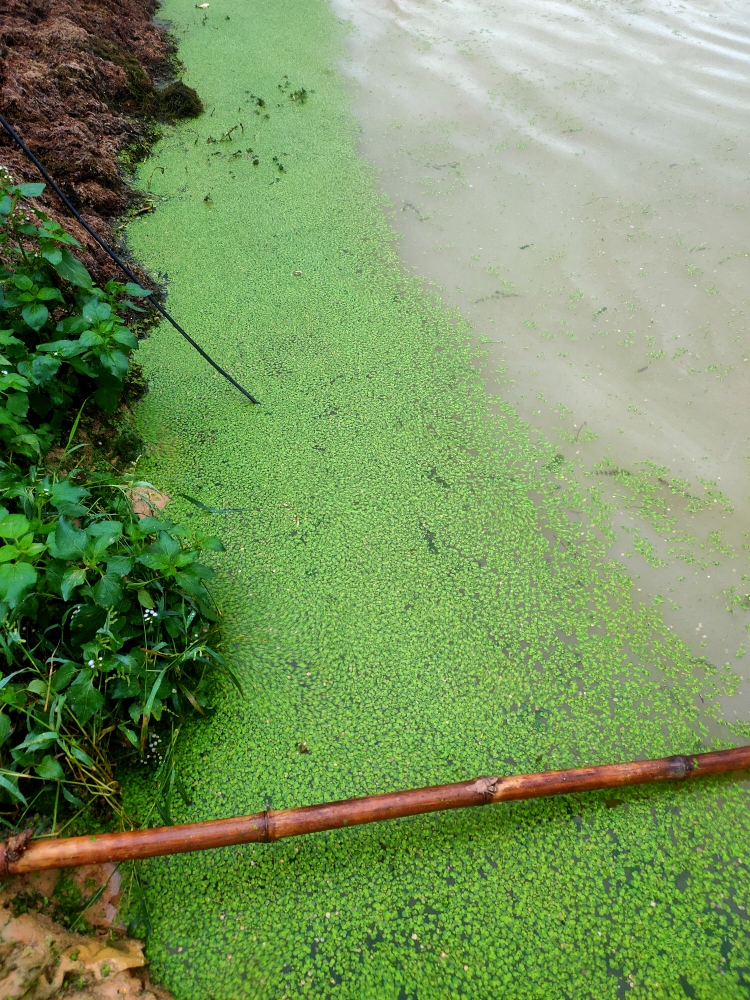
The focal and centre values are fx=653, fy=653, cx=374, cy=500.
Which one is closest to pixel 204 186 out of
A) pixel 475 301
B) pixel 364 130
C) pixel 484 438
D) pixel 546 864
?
pixel 364 130

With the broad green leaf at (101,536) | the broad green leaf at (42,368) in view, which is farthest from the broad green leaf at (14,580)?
the broad green leaf at (42,368)

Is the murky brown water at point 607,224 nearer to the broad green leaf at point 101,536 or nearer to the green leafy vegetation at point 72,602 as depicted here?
the green leafy vegetation at point 72,602

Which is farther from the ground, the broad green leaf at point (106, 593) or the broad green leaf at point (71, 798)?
the broad green leaf at point (106, 593)

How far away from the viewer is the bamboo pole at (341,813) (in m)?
1.22

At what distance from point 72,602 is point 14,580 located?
248 mm

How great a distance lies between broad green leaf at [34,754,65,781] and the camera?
127cm

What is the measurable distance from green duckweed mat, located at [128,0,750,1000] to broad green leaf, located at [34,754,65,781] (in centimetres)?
19

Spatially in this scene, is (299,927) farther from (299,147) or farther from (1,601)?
(299,147)

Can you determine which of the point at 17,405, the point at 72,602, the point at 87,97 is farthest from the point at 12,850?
the point at 87,97

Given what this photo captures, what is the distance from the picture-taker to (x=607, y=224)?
2756 millimetres

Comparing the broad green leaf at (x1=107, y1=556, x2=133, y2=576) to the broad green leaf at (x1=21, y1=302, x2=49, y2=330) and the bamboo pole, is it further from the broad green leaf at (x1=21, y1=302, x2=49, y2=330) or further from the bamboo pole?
the broad green leaf at (x1=21, y1=302, x2=49, y2=330)

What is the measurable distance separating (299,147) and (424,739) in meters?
2.85

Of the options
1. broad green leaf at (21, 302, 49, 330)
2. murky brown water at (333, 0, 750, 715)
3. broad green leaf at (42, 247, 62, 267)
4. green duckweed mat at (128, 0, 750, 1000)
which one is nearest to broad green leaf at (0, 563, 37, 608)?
green duckweed mat at (128, 0, 750, 1000)

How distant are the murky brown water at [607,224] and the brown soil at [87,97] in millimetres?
1104
